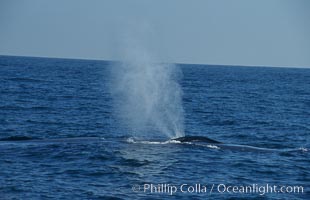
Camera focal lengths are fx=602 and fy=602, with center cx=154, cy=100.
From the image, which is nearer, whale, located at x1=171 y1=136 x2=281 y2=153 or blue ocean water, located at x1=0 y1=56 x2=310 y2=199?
blue ocean water, located at x1=0 y1=56 x2=310 y2=199

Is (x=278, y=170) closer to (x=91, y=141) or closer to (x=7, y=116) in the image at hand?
(x=91, y=141)

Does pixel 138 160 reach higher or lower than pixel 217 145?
lower

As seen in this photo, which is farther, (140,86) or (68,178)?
(140,86)

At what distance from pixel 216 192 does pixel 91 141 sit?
12083mm

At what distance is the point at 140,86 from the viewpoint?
47.1m

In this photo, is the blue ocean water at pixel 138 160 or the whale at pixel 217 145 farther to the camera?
the whale at pixel 217 145

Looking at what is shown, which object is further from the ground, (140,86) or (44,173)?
(140,86)

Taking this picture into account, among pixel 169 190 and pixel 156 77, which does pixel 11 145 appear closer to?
pixel 169 190

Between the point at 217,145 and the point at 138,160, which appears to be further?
the point at 217,145

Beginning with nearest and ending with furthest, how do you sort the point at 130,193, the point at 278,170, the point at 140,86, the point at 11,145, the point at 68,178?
1. the point at 130,193
2. the point at 68,178
3. the point at 278,170
4. the point at 11,145
5. the point at 140,86

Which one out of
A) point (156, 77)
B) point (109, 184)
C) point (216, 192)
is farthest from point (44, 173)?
point (156, 77)

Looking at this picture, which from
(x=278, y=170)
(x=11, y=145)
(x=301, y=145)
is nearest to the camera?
(x=278, y=170)

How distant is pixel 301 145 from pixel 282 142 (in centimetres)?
154

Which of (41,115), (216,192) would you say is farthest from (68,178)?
(41,115)
